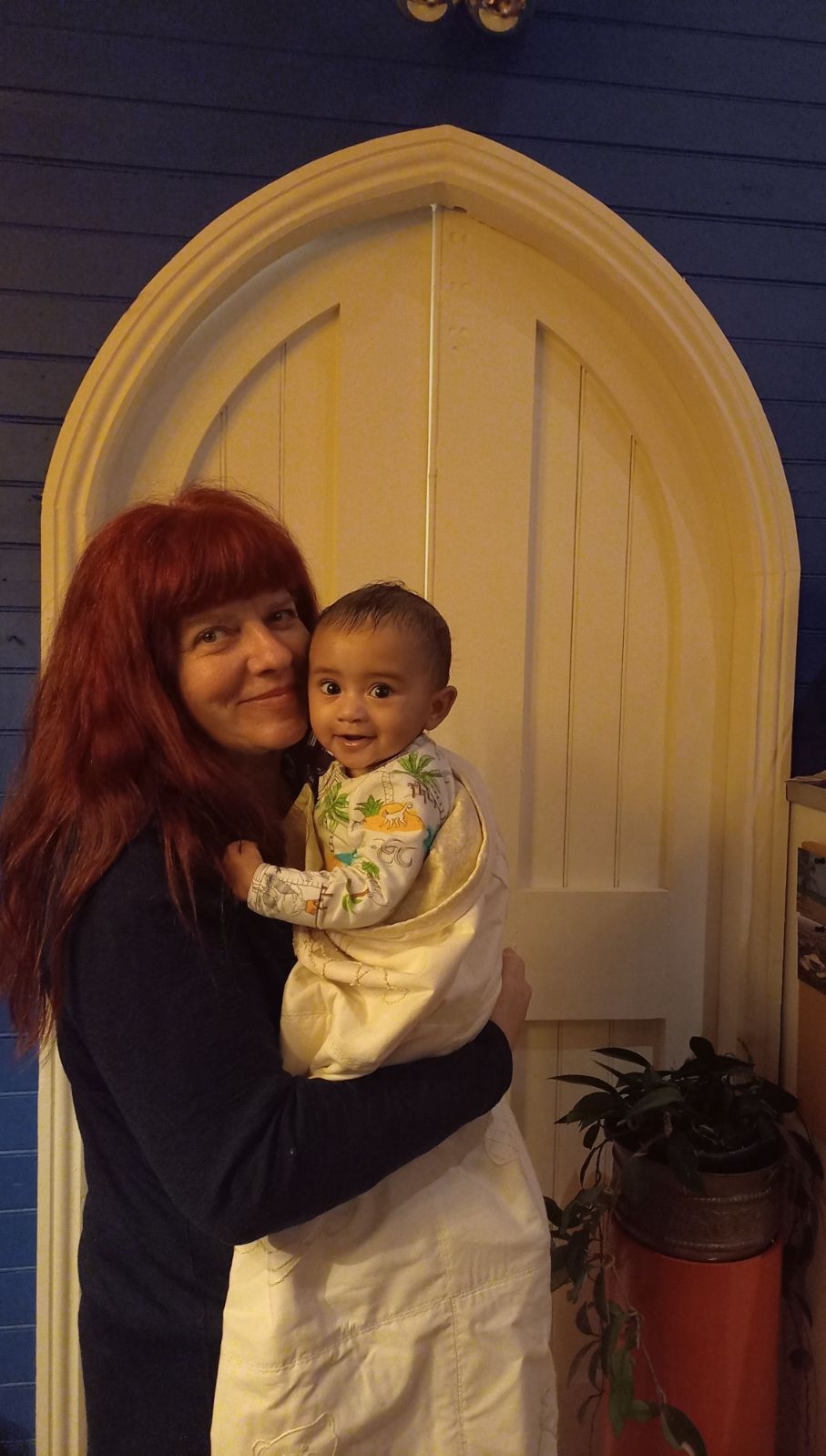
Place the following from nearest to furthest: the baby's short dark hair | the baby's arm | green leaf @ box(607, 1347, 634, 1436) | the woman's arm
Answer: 1. the woman's arm
2. the baby's arm
3. the baby's short dark hair
4. green leaf @ box(607, 1347, 634, 1436)

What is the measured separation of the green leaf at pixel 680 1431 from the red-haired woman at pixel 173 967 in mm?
736

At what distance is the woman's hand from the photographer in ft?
3.59

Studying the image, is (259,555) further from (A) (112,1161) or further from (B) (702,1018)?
(B) (702,1018)

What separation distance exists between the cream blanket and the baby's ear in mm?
108

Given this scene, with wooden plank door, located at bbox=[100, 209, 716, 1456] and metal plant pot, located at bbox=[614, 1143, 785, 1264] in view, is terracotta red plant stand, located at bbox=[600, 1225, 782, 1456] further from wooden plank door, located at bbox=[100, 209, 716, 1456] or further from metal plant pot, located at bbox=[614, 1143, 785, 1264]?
wooden plank door, located at bbox=[100, 209, 716, 1456]

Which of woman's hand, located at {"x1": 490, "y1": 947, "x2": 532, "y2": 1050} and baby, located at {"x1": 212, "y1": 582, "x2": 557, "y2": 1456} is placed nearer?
baby, located at {"x1": 212, "y1": 582, "x2": 557, "y2": 1456}

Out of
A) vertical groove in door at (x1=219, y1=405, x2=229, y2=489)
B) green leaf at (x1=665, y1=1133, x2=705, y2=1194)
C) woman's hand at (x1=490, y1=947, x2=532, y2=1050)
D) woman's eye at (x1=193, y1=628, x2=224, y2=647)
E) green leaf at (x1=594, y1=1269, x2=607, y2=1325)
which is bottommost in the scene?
green leaf at (x1=594, y1=1269, x2=607, y2=1325)

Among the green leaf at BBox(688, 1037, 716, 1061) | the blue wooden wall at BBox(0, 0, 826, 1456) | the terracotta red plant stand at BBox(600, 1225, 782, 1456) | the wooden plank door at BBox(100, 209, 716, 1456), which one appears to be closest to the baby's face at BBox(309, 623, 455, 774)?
the wooden plank door at BBox(100, 209, 716, 1456)

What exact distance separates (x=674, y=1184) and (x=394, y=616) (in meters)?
1.03

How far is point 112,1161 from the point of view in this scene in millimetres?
1022

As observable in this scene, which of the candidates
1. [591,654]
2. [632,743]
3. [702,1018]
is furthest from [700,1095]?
[591,654]

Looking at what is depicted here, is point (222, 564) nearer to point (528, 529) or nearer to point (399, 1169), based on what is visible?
point (399, 1169)

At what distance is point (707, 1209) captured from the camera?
150cm

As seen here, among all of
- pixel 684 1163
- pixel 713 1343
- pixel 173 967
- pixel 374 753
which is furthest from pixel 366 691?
pixel 713 1343
